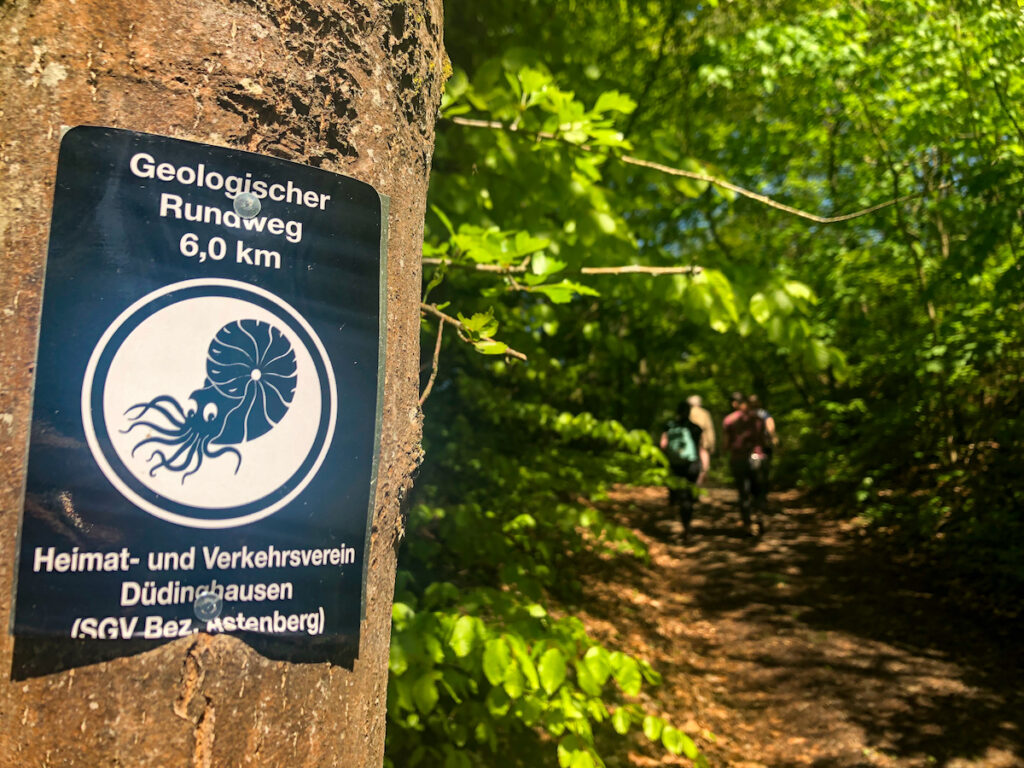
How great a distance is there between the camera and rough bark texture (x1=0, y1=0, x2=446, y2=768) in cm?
73

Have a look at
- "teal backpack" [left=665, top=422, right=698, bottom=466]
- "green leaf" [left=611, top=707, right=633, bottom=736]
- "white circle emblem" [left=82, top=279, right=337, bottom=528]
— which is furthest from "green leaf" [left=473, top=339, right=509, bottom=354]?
"teal backpack" [left=665, top=422, right=698, bottom=466]

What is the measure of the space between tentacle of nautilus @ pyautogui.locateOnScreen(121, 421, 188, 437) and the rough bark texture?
0.10 meters

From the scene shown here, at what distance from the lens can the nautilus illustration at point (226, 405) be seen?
2.53ft

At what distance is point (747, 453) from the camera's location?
938 centimetres

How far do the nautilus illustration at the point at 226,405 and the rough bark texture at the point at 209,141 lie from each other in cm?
12

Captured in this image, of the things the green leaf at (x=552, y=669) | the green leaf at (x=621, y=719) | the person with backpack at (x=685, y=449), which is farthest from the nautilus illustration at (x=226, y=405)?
the person with backpack at (x=685, y=449)

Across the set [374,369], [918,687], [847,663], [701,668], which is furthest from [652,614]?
[374,369]

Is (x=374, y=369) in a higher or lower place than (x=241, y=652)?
higher

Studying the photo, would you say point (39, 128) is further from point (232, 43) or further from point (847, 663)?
point (847, 663)

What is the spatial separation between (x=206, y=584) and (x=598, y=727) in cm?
460

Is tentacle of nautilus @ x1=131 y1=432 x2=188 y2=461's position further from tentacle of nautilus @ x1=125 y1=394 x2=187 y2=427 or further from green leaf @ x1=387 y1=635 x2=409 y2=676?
green leaf @ x1=387 y1=635 x2=409 y2=676

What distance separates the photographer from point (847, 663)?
5996mm

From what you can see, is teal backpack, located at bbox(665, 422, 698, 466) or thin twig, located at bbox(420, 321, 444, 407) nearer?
thin twig, located at bbox(420, 321, 444, 407)

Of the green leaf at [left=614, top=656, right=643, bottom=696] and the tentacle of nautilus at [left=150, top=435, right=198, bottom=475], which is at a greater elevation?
the tentacle of nautilus at [left=150, top=435, right=198, bottom=475]
